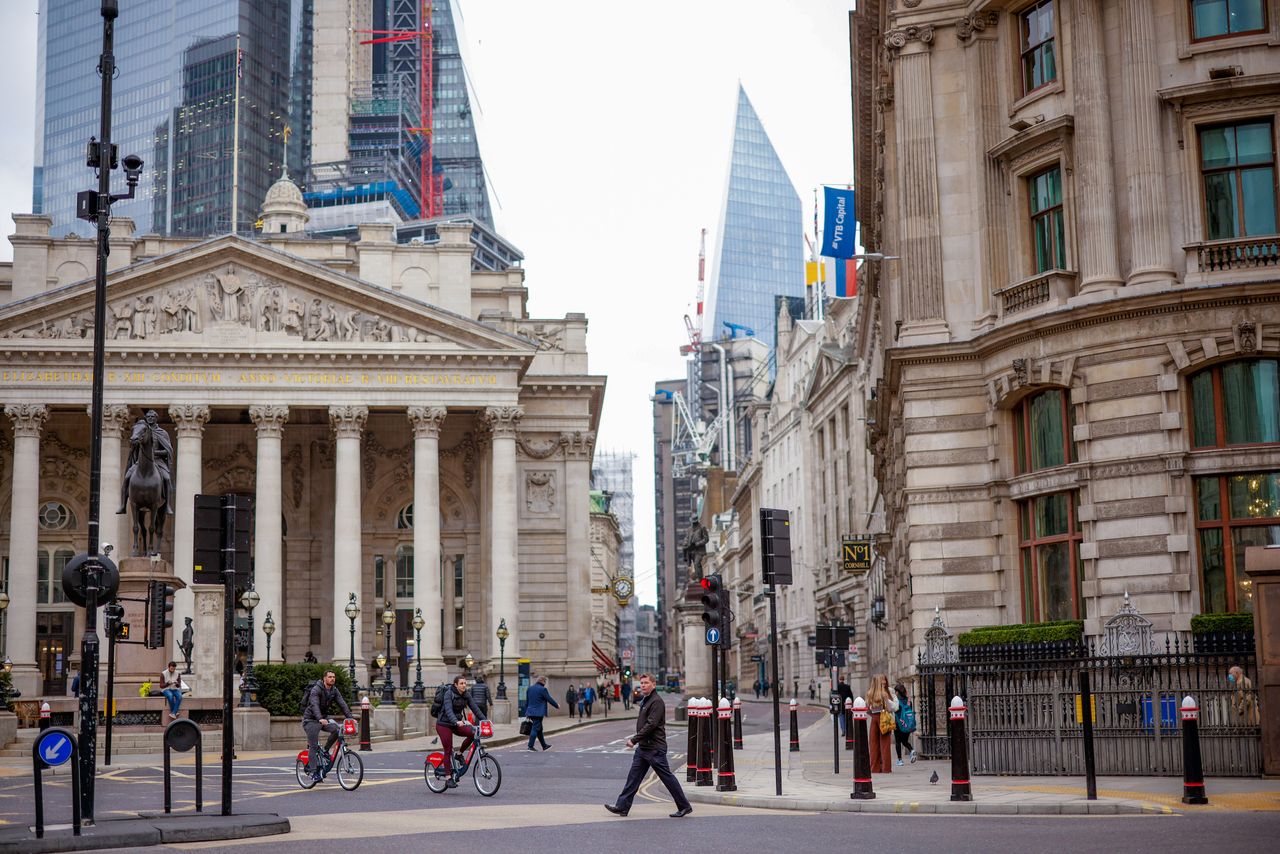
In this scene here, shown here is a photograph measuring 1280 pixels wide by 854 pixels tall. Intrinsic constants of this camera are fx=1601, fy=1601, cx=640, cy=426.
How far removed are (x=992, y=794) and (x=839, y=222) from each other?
35.5 m

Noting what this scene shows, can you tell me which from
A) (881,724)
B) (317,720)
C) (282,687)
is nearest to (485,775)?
(317,720)

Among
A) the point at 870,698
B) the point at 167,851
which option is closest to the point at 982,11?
the point at 870,698

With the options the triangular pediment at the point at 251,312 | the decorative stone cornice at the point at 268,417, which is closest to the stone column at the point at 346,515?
the decorative stone cornice at the point at 268,417

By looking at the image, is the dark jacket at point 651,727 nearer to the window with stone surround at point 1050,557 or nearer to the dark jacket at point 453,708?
the dark jacket at point 453,708

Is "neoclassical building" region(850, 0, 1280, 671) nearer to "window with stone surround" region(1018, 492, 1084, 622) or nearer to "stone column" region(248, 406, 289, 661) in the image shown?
"window with stone surround" region(1018, 492, 1084, 622)

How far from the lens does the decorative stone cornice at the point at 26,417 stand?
232 feet

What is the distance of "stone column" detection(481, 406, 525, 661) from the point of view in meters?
73.2

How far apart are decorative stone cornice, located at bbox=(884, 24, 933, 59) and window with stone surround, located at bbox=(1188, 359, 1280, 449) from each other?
9359 mm

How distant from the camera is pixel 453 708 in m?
26.9

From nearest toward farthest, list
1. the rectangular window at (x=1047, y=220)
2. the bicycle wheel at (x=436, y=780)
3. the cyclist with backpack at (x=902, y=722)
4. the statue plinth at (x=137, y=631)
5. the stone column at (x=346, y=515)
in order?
the bicycle wheel at (x=436, y=780)
the cyclist with backpack at (x=902, y=722)
the rectangular window at (x=1047, y=220)
the statue plinth at (x=137, y=631)
the stone column at (x=346, y=515)

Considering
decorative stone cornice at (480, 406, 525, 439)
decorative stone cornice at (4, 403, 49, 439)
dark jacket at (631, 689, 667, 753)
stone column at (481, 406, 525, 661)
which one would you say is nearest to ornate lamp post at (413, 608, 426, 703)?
stone column at (481, 406, 525, 661)

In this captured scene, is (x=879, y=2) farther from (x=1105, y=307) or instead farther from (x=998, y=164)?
(x=1105, y=307)

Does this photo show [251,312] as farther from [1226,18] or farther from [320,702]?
[1226,18]

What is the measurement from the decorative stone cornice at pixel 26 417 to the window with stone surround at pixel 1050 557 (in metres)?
51.9
